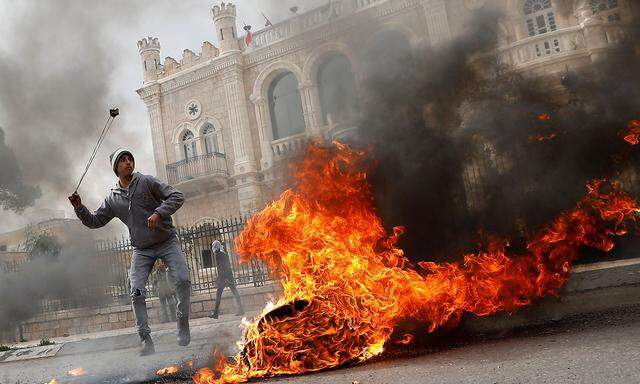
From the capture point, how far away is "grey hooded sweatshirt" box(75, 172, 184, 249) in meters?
4.98

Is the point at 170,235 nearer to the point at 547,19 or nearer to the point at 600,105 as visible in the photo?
the point at 600,105

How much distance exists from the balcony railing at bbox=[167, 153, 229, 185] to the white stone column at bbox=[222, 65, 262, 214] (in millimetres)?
607

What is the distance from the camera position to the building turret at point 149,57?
71.5 ft

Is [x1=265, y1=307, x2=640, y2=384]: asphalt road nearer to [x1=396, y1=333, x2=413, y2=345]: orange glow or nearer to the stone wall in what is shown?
[x1=396, y1=333, x2=413, y2=345]: orange glow

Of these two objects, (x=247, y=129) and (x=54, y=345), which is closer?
(x=54, y=345)

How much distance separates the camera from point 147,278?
5039 mm

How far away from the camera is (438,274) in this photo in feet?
15.8

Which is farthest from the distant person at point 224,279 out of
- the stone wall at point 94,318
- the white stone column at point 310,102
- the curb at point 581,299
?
the white stone column at point 310,102

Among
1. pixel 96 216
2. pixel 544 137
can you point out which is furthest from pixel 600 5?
pixel 96 216

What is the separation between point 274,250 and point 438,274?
1.58 metres

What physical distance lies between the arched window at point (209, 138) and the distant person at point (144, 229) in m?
15.8

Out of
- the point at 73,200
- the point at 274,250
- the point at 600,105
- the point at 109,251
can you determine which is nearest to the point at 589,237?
the point at 600,105

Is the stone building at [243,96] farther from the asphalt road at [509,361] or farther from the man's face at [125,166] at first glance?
the asphalt road at [509,361]

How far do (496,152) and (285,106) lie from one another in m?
14.6
